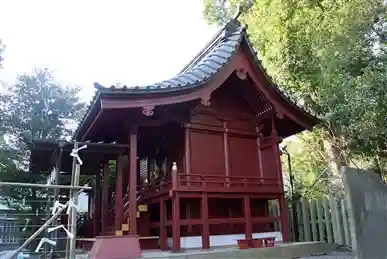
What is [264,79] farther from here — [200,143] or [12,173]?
[12,173]

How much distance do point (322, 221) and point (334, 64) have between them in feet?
13.2

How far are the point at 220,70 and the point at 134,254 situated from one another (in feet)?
14.0

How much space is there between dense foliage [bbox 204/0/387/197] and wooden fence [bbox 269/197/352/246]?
202 centimetres

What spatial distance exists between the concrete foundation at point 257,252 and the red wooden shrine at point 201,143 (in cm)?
56

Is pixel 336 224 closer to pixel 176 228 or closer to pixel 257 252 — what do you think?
pixel 257 252

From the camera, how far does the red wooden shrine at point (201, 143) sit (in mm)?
7430

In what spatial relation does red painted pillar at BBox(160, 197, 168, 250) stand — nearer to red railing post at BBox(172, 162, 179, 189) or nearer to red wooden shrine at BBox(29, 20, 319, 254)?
red wooden shrine at BBox(29, 20, 319, 254)

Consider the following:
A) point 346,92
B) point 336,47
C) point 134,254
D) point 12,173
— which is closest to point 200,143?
point 134,254

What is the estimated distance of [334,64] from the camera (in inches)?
375

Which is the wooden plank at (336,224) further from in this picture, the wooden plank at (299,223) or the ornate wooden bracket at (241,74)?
the ornate wooden bracket at (241,74)

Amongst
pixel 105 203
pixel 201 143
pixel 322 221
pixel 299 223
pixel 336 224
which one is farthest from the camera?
pixel 299 223

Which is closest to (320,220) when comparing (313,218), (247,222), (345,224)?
(313,218)

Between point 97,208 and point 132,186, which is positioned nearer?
point 132,186

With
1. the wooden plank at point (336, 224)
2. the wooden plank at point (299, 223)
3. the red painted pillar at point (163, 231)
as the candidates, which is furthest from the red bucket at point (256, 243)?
the wooden plank at point (299, 223)
